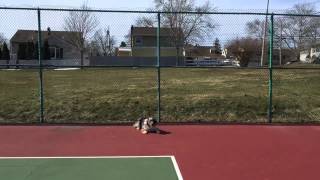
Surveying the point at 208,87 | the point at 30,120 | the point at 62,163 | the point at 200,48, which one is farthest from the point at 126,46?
the point at 62,163

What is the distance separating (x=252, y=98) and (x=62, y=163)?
→ 338 inches

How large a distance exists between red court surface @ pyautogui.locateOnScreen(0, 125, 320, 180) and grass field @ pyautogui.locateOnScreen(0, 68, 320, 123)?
5.06ft

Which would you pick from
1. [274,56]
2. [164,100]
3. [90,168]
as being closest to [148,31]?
[164,100]

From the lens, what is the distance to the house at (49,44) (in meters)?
14.6

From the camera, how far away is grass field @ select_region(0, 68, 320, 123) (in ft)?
46.2

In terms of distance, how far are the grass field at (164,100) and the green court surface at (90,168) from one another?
4609 mm

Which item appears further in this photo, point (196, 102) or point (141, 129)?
point (196, 102)

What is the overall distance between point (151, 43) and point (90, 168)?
24.2ft

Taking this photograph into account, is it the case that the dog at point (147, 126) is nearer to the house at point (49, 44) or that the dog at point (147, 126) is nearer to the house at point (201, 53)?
the house at point (201, 53)

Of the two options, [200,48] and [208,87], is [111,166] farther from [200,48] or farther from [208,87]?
[208,87]

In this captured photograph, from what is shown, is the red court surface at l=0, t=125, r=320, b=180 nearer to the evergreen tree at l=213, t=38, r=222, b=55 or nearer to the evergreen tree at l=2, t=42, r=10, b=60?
the evergreen tree at l=213, t=38, r=222, b=55

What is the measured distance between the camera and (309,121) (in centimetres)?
1380

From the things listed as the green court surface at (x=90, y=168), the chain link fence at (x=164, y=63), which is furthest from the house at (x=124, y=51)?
the green court surface at (x=90, y=168)

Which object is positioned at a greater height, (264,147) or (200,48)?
(200,48)
